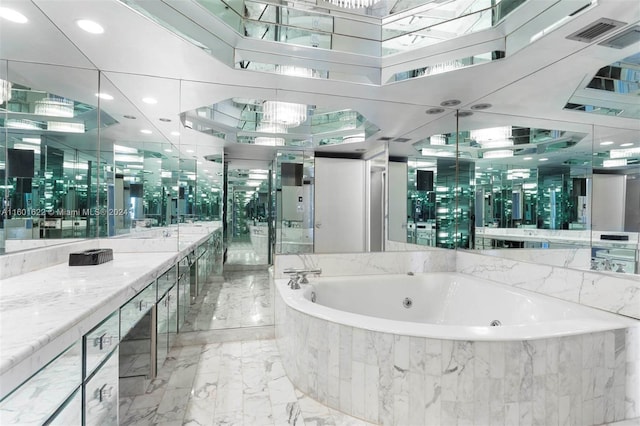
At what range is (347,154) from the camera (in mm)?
3236

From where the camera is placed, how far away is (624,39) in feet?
5.70

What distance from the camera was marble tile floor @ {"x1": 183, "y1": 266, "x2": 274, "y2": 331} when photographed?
2.82 m

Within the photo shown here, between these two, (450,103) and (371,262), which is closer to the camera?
(450,103)

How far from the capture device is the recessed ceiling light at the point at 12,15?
1.50 meters

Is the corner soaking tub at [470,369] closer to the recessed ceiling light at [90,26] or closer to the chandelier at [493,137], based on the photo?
the chandelier at [493,137]

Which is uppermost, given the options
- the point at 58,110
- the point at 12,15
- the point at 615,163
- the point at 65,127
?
the point at 12,15

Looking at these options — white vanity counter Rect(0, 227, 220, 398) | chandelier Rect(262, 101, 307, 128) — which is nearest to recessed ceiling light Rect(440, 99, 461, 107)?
chandelier Rect(262, 101, 307, 128)

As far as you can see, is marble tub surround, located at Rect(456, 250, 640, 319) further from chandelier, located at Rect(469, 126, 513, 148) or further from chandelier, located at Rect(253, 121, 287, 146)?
chandelier, located at Rect(253, 121, 287, 146)

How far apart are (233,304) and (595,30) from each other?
369 cm

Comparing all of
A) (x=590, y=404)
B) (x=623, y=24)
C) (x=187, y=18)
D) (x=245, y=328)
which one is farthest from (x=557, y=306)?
(x=187, y=18)

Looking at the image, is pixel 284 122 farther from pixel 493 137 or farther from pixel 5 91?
pixel 493 137

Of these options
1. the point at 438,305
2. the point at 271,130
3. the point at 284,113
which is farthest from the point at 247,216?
the point at 438,305

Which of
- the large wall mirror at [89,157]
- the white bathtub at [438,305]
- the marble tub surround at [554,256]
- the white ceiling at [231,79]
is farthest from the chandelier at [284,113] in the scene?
the marble tub surround at [554,256]

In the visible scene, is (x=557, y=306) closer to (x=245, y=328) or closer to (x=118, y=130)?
(x=245, y=328)
